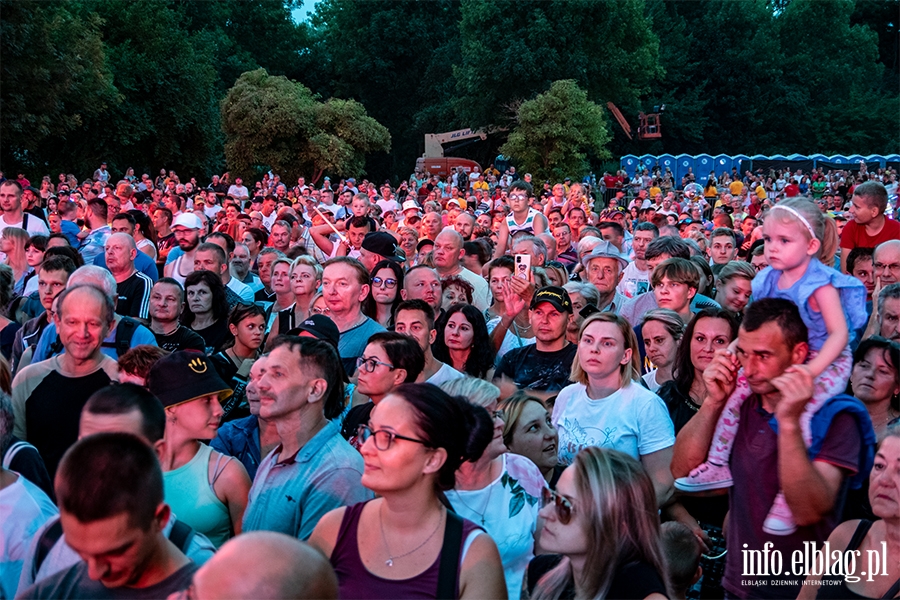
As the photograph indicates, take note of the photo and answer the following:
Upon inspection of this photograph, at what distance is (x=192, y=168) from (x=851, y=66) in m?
40.3

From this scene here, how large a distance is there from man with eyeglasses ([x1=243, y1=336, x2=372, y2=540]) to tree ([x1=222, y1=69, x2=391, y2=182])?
2609 cm

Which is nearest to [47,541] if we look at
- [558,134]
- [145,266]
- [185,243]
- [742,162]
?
[145,266]

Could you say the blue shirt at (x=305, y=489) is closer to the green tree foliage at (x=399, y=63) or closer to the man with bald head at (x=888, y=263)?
the man with bald head at (x=888, y=263)

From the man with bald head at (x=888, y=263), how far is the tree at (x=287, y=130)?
24.0 m

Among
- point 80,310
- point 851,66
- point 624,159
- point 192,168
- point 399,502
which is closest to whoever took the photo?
point 399,502

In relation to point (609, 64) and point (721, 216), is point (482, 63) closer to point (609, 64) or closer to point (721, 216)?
point (609, 64)

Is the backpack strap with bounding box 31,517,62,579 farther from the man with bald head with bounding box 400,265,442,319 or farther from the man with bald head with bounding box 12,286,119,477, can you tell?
the man with bald head with bounding box 400,265,442,319

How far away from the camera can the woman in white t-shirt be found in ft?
14.0

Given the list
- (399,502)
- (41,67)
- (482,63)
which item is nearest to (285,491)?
(399,502)

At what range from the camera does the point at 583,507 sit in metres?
3.01

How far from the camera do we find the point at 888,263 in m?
6.60

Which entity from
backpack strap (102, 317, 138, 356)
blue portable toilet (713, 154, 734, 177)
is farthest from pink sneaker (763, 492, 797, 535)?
blue portable toilet (713, 154, 734, 177)

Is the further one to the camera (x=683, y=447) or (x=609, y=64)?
(x=609, y=64)

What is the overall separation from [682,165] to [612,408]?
38.6 meters
